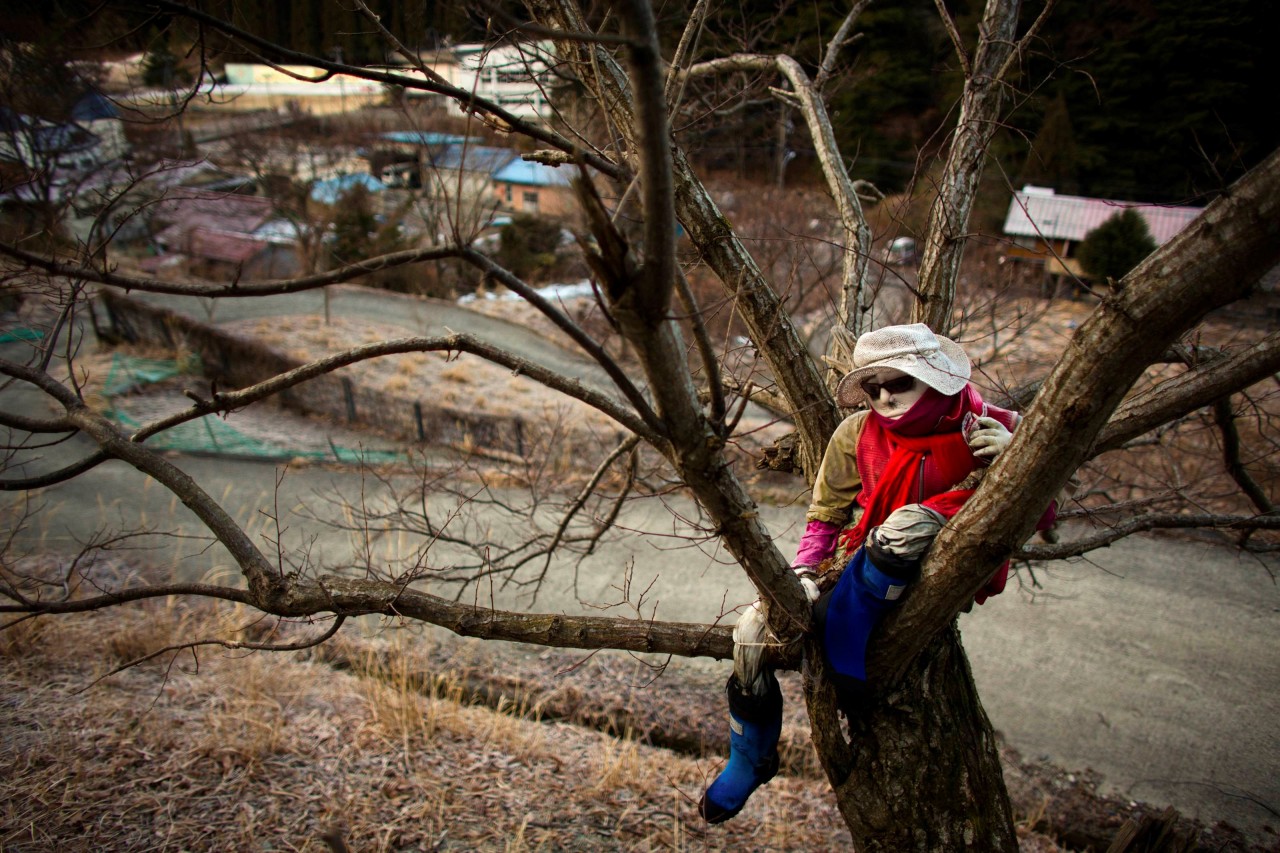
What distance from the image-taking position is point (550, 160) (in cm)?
316

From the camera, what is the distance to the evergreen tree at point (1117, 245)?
14461 mm

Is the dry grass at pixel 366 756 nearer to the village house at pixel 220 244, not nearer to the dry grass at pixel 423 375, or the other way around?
the dry grass at pixel 423 375

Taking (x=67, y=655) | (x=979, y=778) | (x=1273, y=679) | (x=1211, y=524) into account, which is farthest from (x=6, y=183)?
(x=1273, y=679)

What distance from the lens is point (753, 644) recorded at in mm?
2791

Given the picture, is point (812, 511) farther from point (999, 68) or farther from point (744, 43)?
point (744, 43)

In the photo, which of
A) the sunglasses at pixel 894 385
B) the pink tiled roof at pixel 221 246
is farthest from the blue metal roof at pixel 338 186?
the sunglasses at pixel 894 385

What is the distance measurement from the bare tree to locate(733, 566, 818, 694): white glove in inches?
3.7

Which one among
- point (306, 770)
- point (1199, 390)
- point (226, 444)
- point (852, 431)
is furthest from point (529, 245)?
point (1199, 390)

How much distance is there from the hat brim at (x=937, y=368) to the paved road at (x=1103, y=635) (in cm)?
278

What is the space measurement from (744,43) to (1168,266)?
13.8ft

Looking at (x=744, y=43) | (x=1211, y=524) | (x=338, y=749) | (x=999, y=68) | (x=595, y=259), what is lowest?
(x=338, y=749)

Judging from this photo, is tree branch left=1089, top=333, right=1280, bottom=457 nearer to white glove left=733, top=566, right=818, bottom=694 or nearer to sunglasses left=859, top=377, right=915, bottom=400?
sunglasses left=859, top=377, right=915, bottom=400

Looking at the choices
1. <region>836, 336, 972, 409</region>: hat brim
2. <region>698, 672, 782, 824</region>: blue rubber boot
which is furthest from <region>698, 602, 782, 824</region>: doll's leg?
<region>836, 336, 972, 409</region>: hat brim

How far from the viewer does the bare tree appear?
1.72 meters
